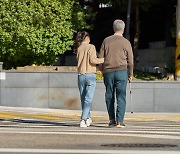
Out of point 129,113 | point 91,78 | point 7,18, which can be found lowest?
point 129,113

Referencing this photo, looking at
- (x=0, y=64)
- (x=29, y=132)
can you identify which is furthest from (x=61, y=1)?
(x=29, y=132)

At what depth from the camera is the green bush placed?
21281 millimetres

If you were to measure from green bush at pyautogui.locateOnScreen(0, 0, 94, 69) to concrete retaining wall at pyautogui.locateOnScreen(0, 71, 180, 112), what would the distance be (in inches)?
92.5

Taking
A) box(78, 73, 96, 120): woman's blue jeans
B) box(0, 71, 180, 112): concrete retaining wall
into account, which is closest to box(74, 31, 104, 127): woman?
box(78, 73, 96, 120): woman's blue jeans

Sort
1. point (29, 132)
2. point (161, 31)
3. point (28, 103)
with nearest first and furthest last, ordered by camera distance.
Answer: point (29, 132) < point (28, 103) < point (161, 31)

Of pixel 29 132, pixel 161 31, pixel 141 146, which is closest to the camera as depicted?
pixel 141 146

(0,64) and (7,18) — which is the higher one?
(7,18)

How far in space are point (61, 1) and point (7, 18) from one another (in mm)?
2516

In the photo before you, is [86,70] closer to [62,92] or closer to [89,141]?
[89,141]

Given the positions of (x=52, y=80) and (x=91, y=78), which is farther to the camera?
(x=52, y=80)

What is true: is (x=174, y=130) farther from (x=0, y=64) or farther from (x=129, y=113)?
(x=0, y=64)

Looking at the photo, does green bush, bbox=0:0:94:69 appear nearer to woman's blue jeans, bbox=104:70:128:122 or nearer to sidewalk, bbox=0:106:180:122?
sidewalk, bbox=0:106:180:122

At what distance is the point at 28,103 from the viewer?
19.3 m

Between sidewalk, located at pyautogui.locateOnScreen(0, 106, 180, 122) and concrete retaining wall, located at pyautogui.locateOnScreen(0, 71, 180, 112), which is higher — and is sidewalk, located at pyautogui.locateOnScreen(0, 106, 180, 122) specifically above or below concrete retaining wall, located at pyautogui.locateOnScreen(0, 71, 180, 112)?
below
